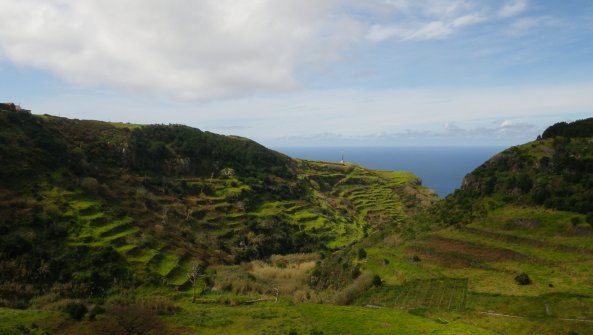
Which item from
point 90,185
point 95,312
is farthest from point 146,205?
point 95,312

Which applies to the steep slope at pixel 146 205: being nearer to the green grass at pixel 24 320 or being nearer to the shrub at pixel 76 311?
the green grass at pixel 24 320

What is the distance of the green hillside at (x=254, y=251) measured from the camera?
35.8 meters

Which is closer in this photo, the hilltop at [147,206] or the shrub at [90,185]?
the hilltop at [147,206]

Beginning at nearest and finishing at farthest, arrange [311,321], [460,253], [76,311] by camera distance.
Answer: [76,311] → [311,321] → [460,253]

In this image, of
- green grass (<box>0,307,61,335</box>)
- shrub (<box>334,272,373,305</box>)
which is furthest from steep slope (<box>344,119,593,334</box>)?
green grass (<box>0,307,61,335</box>)

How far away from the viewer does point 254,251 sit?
77.9 meters

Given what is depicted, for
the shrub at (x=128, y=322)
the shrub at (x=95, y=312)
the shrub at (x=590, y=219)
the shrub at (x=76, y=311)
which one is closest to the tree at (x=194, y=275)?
the shrub at (x=128, y=322)

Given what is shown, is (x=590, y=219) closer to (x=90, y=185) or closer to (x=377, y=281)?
(x=377, y=281)

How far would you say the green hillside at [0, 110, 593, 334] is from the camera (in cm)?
3578

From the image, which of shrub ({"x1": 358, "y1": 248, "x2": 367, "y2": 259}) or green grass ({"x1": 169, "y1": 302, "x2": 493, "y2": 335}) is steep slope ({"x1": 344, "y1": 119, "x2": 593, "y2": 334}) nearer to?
shrub ({"x1": 358, "y1": 248, "x2": 367, "y2": 259})

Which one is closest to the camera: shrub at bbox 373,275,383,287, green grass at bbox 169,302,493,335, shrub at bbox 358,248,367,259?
green grass at bbox 169,302,493,335

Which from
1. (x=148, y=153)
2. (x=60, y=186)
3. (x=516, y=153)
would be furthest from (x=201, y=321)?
(x=148, y=153)

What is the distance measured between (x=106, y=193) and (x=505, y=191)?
210 feet

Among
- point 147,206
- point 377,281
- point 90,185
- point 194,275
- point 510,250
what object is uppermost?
point 90,185
